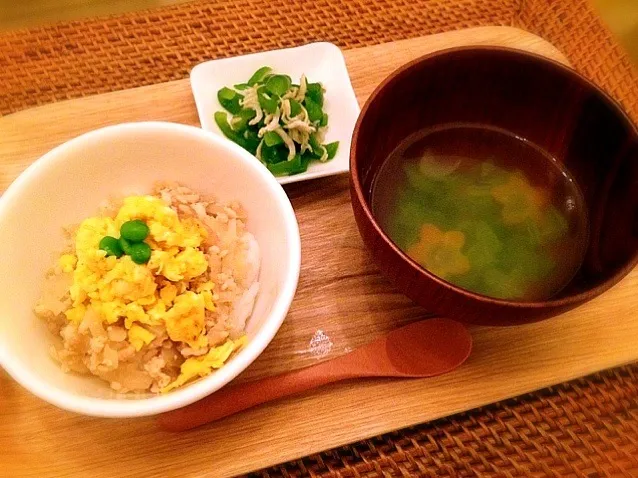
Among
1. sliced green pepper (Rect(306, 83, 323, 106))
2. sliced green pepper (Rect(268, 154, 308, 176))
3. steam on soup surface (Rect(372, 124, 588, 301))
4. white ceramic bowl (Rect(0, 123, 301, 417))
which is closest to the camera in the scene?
white ceramic bowl (Rect(0, 123, 301, 417))

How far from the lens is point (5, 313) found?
2.82 ft

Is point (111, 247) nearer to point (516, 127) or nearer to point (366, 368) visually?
point (366, 368)

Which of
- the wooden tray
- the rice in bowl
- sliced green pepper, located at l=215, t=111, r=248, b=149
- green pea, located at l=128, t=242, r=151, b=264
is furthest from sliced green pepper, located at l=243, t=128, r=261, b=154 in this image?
green pea, located at l=128, t=242, r=151, b=264

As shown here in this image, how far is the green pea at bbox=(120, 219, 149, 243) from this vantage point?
0.88 m

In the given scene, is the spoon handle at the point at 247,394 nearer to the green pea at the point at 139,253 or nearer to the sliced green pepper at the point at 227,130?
the green pea at the point at 139,253

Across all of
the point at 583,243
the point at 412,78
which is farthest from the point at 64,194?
the point at 583,243

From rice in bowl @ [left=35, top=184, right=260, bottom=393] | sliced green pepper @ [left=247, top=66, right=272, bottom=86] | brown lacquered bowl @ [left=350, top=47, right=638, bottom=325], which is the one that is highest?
brown lacquered bowl @ [left=350, top=47, right=638, bottom=325]

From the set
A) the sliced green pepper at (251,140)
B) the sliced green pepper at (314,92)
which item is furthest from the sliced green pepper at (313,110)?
the sliced green pepper at (251,140)

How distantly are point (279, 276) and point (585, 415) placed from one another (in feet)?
1.71

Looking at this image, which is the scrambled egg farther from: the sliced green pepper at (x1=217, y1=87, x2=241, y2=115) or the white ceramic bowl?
the sliced green pepper at (x1=217, y1=87, x2=241, y2=115)

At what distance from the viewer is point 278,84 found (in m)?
1.22

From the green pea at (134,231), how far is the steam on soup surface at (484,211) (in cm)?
36

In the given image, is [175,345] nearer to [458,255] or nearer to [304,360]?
[304,360]

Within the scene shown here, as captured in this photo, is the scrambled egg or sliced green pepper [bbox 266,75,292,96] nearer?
the scrambled egg
